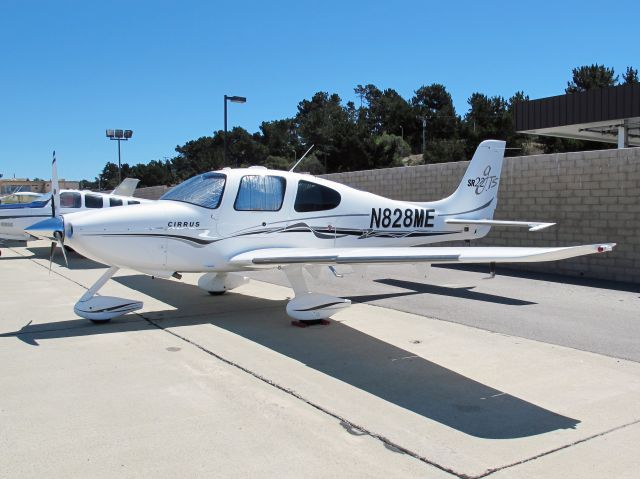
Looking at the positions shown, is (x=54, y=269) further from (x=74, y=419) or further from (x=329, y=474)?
(x=329, y=474)

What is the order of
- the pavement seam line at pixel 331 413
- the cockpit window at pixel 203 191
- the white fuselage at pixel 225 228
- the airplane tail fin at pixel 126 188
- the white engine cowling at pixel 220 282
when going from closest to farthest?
1. the pavement seam line at pixel 331 413
2. the white fuselage at pixel 225 228
3. the cockpit window at pixel 203 191
4. the white engine cowling at pixel 220 282
5. the airplane tail fin at pixel 126 188

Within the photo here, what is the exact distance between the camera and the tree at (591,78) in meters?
58.7

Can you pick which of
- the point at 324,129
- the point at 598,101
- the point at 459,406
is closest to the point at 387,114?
the point at 324,129

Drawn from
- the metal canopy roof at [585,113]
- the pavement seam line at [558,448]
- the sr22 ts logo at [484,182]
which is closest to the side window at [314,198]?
the sr22 ts logo at [484,182]

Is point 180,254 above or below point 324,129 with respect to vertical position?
below

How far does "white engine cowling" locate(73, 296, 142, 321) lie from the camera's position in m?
7.23

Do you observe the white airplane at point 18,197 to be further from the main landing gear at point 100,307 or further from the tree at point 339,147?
the tree at point 339,147

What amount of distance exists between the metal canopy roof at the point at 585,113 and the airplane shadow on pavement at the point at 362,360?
14631 millimetres

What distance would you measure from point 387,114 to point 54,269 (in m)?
83.8

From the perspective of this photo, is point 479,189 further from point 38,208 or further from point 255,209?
point 38,208

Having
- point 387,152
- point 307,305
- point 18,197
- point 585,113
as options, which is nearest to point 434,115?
point 387,152

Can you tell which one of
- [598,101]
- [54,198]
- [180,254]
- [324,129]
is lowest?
[180,254]

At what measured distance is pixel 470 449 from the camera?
11.7ft

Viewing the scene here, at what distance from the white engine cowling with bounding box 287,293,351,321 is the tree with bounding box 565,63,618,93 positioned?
5987 cm
